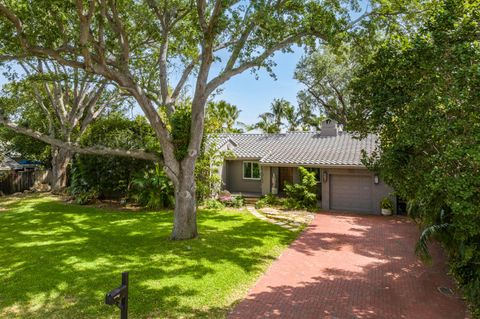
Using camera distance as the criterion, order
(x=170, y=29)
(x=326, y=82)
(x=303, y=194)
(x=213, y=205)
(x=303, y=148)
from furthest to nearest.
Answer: (x=326, y=82)
(x=303, y=148)
(x=303, y=194)
(x=213, y=205)
(x=170, y=29)

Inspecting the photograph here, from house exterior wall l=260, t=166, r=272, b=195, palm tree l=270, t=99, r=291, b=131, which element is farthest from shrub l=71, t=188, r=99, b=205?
palm tree l=270, t=99, r=291, b=131

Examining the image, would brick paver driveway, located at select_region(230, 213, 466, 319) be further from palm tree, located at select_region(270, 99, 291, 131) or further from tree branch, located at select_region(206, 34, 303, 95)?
palm tree, located at select_region(270, 99, 291, 131)

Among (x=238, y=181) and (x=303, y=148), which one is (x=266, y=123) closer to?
(x=238, y=181)

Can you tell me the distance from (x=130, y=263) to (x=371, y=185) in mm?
14478

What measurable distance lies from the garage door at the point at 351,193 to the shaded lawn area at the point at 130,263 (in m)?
6.34

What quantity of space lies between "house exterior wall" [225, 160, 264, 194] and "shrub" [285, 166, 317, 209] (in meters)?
4.63

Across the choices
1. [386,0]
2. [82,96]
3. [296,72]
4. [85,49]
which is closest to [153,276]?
[85,49]

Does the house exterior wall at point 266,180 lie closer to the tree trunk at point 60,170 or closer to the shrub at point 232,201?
the shrub at point 232,201

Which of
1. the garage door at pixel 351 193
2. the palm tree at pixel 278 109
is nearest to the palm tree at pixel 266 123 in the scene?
the palm tree at pixel 278 109

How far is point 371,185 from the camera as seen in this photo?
1838 centimetres

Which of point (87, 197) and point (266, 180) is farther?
point (266, 180)

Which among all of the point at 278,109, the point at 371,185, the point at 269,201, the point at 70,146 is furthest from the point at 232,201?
the point at 278,109

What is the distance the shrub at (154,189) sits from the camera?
1742cm

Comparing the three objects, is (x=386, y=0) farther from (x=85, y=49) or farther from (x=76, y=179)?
(x=76, y=179)
